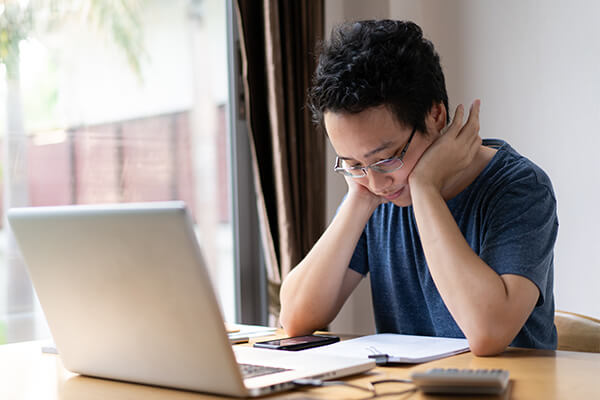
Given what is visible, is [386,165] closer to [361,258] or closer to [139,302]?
[361,258]

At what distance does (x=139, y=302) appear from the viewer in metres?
0.90

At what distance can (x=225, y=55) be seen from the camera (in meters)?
2.71

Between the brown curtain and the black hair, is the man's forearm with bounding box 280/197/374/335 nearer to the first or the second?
the black hair

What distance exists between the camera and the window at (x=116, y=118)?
2172 mm

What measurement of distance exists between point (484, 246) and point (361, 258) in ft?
1.37

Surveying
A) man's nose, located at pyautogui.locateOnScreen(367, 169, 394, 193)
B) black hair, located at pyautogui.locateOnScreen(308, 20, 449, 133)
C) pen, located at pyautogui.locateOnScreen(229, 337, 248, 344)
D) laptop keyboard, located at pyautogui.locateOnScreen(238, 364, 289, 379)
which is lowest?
pen, located at pyautogui.locateOnScreen(229, 337, 248, 344)

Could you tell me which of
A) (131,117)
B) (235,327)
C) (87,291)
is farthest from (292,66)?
(87,291)

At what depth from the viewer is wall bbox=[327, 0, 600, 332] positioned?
239cm

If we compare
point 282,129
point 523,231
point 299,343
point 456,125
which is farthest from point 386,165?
point 282,129

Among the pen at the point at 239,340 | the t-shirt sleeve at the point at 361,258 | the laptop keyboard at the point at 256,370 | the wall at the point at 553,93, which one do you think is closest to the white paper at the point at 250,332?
the pen at the point at 239,340

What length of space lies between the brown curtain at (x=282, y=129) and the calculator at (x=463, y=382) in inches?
66.3

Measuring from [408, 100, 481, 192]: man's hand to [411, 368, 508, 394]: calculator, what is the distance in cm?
55

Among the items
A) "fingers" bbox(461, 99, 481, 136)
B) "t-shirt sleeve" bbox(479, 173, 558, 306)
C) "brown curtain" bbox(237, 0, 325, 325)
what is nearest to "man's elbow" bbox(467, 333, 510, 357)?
"t-shirt sleeve" bbox(479, 173, 558, 306)

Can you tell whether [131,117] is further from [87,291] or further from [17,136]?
[87,291]
